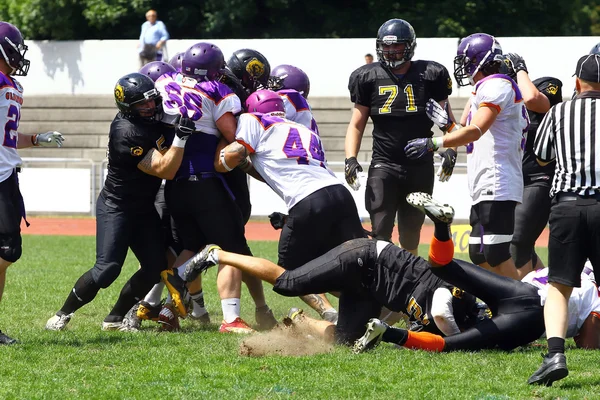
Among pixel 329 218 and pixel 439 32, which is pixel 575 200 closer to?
pixel 329 218

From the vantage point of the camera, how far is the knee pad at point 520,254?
7.43m

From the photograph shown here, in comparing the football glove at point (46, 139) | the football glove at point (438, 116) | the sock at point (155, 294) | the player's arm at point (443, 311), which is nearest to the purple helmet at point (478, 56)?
the football glove at point (438, 116)

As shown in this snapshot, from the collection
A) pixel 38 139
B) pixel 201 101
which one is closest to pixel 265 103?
pixel 201 101

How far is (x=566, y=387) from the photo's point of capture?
482 centimetres

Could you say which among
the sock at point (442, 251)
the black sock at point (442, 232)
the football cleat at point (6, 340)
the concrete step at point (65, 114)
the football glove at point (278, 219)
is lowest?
the concrete step at point (65, 114)

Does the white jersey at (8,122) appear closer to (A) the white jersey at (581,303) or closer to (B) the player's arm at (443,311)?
(B) the player's arm at (443,311)

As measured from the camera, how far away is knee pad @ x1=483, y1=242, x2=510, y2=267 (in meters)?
6.57

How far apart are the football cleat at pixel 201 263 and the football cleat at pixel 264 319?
964mm

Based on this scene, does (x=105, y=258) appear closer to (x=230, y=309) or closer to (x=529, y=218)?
(x=230, y=309)

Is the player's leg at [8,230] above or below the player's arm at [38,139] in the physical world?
below

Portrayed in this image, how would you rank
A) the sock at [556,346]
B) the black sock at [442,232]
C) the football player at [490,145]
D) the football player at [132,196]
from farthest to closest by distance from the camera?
1. the football player at [490,145]
2. the football player at [132,196]
3. the black sock at [442,232]
4. the sock at [556,346]

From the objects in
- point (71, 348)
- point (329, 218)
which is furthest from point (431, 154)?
point (71, 348)

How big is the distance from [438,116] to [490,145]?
422 millimetres

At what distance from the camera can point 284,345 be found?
5.74 meters
